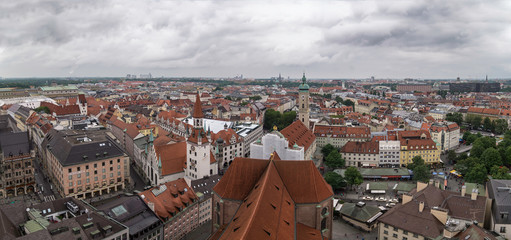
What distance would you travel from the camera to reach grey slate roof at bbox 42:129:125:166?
2719 inches

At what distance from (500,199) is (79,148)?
249 ft

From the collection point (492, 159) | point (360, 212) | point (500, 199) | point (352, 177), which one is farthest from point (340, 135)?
point (500, 199)

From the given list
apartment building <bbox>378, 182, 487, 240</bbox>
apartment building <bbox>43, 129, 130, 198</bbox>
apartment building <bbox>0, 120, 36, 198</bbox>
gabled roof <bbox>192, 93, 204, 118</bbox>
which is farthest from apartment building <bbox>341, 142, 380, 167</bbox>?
apartment building <bbox>0, 120, 36, 198</bbox>

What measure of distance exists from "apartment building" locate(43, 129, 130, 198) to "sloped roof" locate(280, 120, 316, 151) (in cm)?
4046

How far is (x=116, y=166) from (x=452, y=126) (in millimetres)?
110926

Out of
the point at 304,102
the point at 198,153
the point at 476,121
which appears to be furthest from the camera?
the point at 476,121

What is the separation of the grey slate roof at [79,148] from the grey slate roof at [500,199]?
6968cm

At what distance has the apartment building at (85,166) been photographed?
6800 cm

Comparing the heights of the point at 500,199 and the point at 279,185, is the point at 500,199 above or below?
below

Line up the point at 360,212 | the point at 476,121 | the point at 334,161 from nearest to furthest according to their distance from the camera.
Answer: the point at 360,212, the point at 334,161, the point at 476,121

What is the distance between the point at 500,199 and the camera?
5106cm

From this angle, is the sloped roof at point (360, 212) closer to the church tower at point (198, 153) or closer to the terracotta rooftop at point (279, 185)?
the terracotta rooftop at point (279, 185)

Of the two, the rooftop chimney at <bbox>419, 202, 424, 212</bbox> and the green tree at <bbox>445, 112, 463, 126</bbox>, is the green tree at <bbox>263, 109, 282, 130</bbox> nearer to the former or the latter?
the green tree at <bbox>445, 112, 463, 126</bbox>

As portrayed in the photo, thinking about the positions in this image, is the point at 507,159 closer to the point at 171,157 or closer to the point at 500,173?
the point at 500,173
